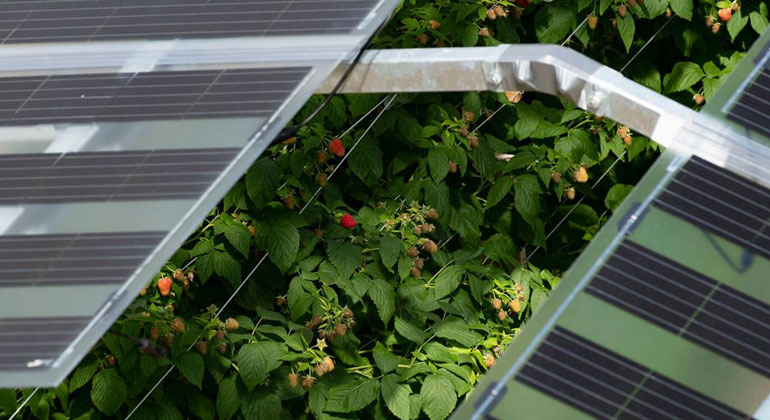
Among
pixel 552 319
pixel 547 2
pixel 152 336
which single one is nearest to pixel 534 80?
pixel 552 319

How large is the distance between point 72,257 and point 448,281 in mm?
2463

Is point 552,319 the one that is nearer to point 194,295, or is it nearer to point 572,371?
point 572,371

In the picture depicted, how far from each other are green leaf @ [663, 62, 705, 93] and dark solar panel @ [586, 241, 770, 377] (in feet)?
8.89

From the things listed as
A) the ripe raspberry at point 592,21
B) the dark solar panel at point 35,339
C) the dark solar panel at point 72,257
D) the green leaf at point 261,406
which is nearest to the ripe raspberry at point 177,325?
the green leaf at point 261,406

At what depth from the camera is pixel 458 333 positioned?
5012 mm

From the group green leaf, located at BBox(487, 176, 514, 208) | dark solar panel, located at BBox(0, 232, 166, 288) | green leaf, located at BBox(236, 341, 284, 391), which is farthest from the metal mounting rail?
green leaf, located at BBox(487, 176, 514, 208)

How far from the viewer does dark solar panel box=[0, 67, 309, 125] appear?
10.6 feet

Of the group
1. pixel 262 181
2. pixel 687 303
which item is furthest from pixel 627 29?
pixel 687 303

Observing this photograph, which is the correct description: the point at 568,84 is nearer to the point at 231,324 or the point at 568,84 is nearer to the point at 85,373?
the point at 231,324

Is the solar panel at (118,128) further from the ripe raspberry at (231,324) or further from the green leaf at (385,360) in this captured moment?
the green leaf at (385,360)

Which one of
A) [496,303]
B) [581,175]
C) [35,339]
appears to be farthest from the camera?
[581,175]

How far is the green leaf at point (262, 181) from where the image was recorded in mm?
4828

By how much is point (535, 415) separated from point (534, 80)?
108cm

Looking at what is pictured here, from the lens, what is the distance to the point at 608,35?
5.63 m
